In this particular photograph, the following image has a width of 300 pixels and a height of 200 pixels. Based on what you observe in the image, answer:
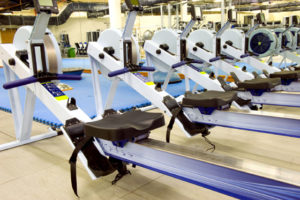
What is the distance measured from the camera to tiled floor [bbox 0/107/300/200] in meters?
2.05

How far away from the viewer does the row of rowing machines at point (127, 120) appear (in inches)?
60.6

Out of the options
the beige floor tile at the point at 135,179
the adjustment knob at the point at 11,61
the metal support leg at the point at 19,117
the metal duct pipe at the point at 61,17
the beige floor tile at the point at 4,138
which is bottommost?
the beige floor tile at the point at 135,179

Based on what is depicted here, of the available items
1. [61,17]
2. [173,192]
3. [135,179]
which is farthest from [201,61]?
[61,17]

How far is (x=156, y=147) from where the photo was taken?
190 centimetres

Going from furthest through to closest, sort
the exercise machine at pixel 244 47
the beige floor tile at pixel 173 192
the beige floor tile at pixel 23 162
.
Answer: the exercise machine at pixel 244 47, the beige floor tile at pixel 23 162, the beige floor tile at pixel 173 192

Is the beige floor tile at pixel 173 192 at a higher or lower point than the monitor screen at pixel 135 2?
lower

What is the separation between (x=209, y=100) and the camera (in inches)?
101

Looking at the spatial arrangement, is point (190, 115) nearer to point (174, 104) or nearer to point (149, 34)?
point (174, 104)

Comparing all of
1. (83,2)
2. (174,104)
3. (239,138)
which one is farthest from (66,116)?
(83,2)

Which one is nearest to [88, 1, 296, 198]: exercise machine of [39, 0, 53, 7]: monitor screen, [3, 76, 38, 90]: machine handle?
[3, 76, 38, 90]: machine handle

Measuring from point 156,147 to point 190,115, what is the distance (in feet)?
3.27

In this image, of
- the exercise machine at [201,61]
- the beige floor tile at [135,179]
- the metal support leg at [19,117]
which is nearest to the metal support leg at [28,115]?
the metal support leg at [19,117]

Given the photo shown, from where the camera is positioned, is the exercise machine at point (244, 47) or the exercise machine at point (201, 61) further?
the exercise machine at point (244, 47)

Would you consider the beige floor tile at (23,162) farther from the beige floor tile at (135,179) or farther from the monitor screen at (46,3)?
the monitor screen at (46,3)
